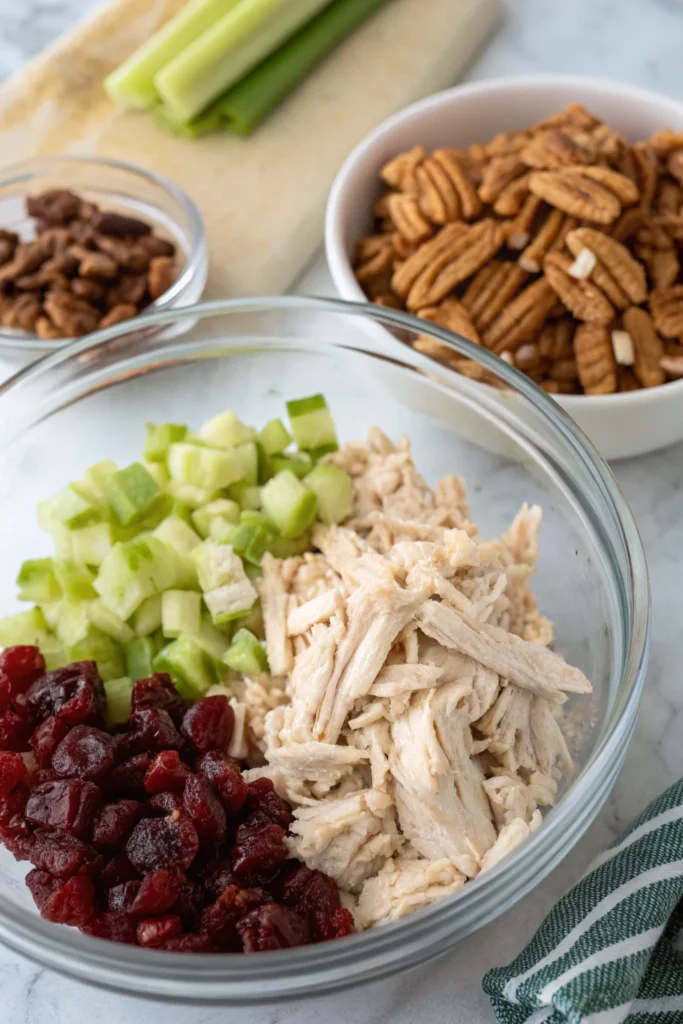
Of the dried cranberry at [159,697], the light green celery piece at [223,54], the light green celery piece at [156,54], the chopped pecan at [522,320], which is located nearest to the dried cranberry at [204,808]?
the dried cranberry at [159,697]

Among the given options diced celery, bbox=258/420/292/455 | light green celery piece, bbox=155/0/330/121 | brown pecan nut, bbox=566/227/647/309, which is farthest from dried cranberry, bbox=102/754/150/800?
light green celery piece, bbox=155/0/330/121

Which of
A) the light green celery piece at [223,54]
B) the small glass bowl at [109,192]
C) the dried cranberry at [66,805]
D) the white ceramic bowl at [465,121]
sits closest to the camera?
the dried cranberry at [66,805]

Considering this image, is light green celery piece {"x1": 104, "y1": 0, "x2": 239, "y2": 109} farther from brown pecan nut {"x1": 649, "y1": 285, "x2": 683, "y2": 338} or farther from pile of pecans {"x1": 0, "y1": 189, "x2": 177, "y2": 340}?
brown pecan nut {"x1": 649, "y1": 285, "x2": 683, "y2": 338}

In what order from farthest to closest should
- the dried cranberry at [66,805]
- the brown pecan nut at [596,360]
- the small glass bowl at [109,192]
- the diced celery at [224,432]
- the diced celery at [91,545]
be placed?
the small glass bowl at [109,192], the brown pecan nut at [596,360], the diced celery at [224,432], the diced celery at [91,545], the dried cranberry at [66,805]

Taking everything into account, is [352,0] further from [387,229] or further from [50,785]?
[50,785]

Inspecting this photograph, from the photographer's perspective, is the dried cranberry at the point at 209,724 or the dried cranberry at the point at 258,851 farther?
the dried cranberry at the point at 209,724

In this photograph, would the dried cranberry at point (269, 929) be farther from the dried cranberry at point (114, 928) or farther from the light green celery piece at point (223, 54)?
the light green celery piece at point (223, 54)

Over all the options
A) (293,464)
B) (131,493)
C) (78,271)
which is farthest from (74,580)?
(78,271)

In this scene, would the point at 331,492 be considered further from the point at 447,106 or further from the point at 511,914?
the point at 447,106
